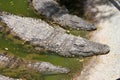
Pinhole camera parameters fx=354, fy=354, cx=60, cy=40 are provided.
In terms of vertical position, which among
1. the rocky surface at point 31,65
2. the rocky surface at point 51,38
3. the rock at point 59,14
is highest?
the rock at point 59,14

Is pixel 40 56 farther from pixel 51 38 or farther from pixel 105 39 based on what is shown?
pixel 105 39

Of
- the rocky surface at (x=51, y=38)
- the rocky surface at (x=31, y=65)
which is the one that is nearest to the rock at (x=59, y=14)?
the rocky surface at (x=51, y=38)

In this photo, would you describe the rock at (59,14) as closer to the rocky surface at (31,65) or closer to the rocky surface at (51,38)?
the rocky surface at (51,38)

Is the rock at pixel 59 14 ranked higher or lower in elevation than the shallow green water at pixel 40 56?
higher

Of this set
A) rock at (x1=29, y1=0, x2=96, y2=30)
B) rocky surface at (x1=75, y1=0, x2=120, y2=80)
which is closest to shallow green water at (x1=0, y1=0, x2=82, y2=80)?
rocky surface at (x1=75, y1=0, x2=120, y2=80)

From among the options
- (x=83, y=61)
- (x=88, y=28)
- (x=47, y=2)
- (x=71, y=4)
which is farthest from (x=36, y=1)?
(x=83, y=61)

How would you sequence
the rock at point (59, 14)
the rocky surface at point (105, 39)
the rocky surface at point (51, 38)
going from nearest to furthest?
1. the rocky surface at point (105, 39)
2. the rocky surface at point (51, 38)
3. the rock at point (59, 14)

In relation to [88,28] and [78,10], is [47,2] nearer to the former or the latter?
[78,10]
